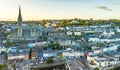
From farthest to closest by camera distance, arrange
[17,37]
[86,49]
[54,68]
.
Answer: [17,37]
[86,49]
[54,68]

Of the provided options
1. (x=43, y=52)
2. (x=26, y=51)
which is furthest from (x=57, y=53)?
(x=26, y=51)

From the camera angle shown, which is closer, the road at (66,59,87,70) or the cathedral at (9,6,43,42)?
the road at (66,59,87,70)

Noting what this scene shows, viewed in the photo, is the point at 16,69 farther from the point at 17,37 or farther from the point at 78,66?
the point at 17,37

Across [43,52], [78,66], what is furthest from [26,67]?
[43,52]

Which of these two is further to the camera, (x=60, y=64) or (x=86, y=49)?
(x=86, y=49)

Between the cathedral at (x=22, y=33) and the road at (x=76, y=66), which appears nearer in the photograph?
the road at (x=76, y=66)

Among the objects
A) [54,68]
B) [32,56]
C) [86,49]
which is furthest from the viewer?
[86,49]

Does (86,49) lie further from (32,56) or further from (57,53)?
(32,56)

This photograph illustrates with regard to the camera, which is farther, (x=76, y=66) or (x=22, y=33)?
(x=22, y=33)

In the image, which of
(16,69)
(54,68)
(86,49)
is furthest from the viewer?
(86,49)
